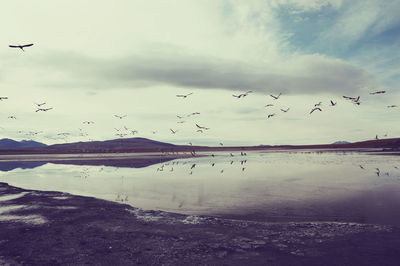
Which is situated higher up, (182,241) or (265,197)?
(265,197)

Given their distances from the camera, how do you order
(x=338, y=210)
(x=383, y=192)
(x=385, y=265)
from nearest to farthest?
(x=385, y=265) < (x=338, y=210) < (x=383, y=192)

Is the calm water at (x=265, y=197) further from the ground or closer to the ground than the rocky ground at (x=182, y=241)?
further from the ground

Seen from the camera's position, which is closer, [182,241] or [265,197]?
[182,241]

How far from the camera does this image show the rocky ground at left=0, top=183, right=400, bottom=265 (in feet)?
30.5

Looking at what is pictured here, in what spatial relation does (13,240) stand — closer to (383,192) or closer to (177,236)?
(177,236)

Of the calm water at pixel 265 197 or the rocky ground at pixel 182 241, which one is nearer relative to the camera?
the rocky ground at pixel 182 241

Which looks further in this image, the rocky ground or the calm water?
the calm water

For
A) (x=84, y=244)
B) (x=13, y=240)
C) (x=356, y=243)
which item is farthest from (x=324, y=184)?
(x=13, y=240)

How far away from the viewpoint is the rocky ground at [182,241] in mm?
9297

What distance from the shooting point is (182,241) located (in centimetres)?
1099

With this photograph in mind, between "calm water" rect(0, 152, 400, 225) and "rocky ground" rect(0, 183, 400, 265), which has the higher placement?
"calm water" rect(0, 152, 400, 225)

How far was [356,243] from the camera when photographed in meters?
10.2

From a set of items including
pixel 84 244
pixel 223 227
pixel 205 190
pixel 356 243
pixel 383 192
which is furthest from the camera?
pixel 205 190

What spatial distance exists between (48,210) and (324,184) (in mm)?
19074
